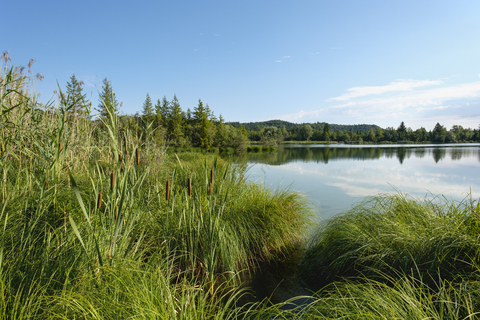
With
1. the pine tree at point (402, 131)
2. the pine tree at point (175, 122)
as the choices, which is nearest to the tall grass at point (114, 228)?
the pine tree at point (175, 122)

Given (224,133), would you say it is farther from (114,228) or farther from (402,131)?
(402,131)

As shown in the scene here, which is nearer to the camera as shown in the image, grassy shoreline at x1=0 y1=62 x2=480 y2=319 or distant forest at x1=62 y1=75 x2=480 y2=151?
grassy shoreline at x1=0 y1=62 x2=480 y2=319

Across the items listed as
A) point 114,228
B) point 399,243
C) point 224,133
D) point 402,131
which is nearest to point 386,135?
point 402,131

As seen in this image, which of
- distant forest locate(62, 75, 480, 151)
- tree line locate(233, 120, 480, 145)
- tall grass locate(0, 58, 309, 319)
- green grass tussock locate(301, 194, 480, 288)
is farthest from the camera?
tree line locate(233, 120, 480, 145)

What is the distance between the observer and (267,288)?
117 inches

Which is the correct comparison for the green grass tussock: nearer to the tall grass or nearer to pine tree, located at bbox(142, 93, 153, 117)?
the tall grass

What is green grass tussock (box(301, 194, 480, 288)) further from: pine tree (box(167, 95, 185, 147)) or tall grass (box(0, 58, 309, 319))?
pine tree (box(167, 95, 185, 147))

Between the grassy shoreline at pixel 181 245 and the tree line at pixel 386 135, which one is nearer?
the grassy shoreline at pixel 181 245

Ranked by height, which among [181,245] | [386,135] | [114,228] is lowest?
[181,245]

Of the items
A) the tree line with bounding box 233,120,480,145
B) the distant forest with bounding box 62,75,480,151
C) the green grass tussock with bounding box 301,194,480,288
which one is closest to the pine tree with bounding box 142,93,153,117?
the distant forest with bounding box 62,75,480,151

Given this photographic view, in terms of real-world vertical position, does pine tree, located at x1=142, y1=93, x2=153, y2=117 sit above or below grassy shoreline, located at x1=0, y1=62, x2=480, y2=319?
above

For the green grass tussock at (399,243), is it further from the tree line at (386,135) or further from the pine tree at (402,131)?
the pine tree at (402,131)

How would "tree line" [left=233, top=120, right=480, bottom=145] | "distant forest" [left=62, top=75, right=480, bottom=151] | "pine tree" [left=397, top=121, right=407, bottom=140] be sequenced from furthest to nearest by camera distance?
"pine tree" [left=397, top=121, right=407, bottom=140]
"tree line" [left=233, top=120, right=480, bottom=145]
"distant forest" [left=62, top=75, right=480, bottom=151]

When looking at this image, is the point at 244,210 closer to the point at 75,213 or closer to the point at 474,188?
the point at 75,213
